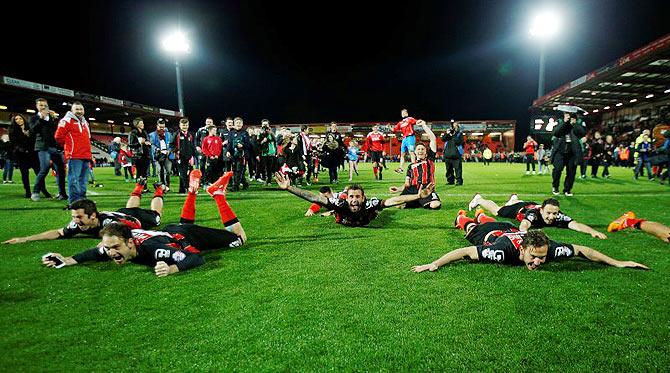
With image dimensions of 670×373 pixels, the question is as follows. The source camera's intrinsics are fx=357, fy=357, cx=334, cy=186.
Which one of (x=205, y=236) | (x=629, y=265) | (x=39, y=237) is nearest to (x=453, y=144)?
(x=629, y=265)

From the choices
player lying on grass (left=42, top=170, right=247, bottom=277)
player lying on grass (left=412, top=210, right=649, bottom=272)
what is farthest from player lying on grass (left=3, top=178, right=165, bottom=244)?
player lying on grass (left=412, top=210, right=649, bottom=272)

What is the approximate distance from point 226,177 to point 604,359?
4597mm

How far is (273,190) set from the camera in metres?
11.4

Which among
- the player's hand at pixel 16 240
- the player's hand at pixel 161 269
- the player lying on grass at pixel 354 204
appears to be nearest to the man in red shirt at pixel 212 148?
the player lying on grass at pixel 354 204

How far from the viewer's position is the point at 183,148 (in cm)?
1041

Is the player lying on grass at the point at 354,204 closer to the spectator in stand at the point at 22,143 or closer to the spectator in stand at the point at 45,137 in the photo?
the spectator in stand at the point at 45,137

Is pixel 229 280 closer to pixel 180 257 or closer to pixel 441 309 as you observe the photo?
pixel 180 257

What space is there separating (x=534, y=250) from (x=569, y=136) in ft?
25.1

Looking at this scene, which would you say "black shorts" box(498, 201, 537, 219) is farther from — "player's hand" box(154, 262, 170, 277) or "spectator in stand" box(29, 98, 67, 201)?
"spectator in stand" box(29, 98, 67, 201)

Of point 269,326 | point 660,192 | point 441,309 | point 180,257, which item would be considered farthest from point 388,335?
point 660,192

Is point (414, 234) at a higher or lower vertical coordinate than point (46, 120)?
lower

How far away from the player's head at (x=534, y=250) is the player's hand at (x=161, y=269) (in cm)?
364

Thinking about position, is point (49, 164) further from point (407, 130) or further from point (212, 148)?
point (407, 130)

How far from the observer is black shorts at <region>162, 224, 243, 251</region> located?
4.41 meters
